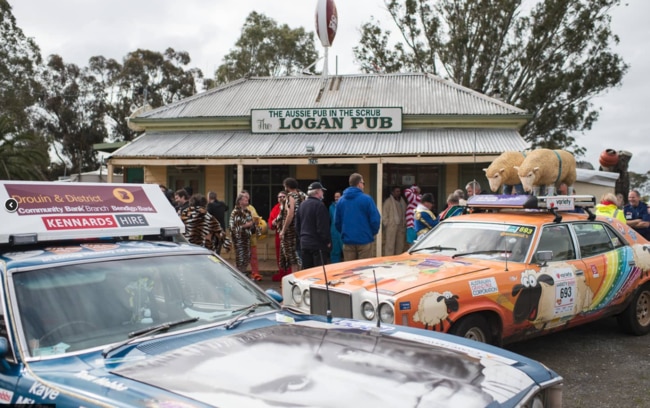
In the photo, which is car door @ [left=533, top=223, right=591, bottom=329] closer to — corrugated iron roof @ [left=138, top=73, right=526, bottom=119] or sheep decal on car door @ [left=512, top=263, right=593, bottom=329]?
sheep decal on car door @ [left=512, top=263, right=593, bottom=329]

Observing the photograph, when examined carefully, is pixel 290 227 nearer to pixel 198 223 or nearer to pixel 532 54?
pixel 198 223

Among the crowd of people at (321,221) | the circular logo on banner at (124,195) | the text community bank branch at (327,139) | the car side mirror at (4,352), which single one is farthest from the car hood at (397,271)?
the text community bank branch at (327,139)

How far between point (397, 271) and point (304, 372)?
2895 millimetres

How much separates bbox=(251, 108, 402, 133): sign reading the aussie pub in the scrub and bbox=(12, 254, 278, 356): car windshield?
420 inches

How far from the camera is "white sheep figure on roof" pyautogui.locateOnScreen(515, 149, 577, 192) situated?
654cm

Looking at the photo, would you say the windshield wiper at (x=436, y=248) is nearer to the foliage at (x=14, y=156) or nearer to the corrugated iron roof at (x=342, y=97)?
the corrugated iron roof at (x=342, y=97)

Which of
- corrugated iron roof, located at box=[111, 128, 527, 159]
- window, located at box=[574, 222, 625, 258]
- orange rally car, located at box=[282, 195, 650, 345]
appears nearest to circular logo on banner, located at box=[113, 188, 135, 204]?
orange rally car, located at box=[282, 195, 650, 345]

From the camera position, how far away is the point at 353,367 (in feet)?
8.36

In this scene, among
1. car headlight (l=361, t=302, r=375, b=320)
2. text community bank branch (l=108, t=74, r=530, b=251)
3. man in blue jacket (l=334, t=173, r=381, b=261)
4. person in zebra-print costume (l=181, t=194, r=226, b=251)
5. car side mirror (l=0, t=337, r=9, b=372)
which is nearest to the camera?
car side mirror (l=0, t=337, r=9, b=372)

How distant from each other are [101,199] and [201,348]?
1614 mm

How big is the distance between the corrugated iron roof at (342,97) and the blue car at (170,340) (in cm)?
1125

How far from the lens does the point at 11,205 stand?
3402 millimetres

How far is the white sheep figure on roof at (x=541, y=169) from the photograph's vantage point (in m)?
6.54

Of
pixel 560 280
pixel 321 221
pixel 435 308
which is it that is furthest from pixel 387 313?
Result: pixel 321 221
